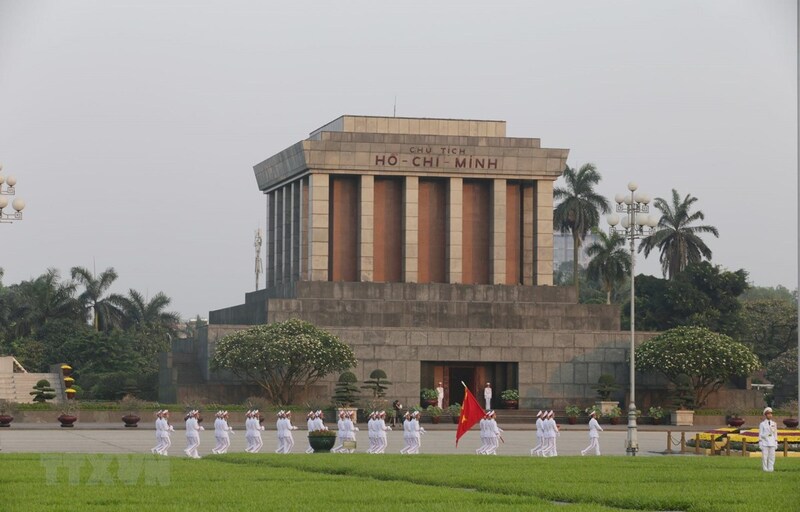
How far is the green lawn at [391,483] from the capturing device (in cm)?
2669

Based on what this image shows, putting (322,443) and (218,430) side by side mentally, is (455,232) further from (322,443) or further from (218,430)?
(218,430)

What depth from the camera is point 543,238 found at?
264 ft

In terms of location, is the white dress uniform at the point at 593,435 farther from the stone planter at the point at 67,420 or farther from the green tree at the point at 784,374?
the green tree at the point at 784,374

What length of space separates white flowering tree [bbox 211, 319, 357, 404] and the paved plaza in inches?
222

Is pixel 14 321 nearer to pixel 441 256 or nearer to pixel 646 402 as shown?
pixel 441 256

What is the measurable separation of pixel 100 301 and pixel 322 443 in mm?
65116

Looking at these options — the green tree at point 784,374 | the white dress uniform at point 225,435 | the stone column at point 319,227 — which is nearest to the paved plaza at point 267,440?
the white dress uniform at point 225,435

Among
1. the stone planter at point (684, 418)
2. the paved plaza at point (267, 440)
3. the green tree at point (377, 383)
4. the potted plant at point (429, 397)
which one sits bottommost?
the paved plaza at point (267, 440)

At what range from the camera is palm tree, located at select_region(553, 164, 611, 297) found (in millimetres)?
106000

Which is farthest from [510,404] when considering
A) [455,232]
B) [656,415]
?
[455,232]

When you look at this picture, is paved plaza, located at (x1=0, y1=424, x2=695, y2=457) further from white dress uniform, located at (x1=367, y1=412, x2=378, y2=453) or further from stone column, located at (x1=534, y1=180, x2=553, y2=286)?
stone column, located at (x1=534, y1=180, x2=553, y2=286)

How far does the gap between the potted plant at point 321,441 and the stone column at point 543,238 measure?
3563 cm

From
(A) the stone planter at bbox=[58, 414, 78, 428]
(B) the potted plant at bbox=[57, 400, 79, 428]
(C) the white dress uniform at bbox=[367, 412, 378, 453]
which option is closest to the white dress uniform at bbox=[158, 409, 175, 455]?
(C) the white dress uniform at bbox=[367, 412, 378, 453]

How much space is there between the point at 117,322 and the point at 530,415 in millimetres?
46127
